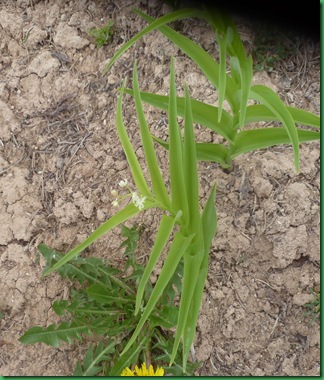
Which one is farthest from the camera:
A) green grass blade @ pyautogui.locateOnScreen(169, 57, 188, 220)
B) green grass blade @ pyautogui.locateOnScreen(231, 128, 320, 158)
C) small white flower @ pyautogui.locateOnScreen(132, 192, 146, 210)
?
green grass blade @ pyautogui.locateOnScreen(231, 128, 320, 158)

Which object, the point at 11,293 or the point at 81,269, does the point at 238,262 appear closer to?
the point at 81,269

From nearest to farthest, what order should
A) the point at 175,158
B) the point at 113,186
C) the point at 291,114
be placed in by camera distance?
the point at 175,158 → the point at 291,114 → the point at 113,186

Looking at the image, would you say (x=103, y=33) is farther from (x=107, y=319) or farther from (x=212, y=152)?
(x=107, y=319)

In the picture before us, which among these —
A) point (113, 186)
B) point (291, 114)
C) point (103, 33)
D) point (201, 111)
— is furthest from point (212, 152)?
point (103, 33)

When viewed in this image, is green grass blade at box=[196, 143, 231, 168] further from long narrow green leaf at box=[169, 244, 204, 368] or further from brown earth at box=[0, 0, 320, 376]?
long narrow green leaf at box=[169, 244, 204, 368]

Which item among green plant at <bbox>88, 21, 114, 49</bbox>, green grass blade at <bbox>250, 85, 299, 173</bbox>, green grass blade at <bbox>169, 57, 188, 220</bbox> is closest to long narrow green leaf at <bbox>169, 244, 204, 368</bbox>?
green grass blade at <bbox>169, 57, 188, 220</bbox>
